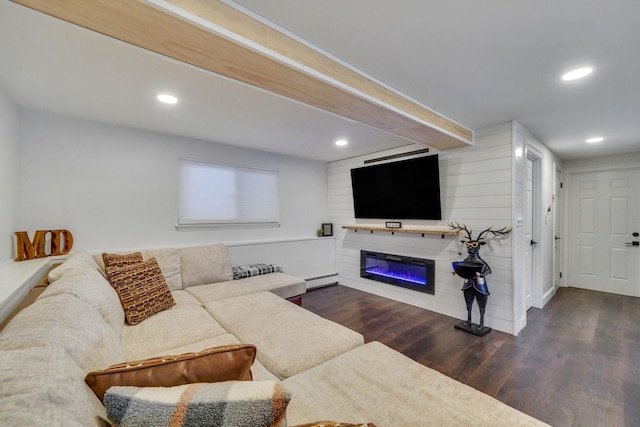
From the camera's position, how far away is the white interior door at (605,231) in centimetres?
427

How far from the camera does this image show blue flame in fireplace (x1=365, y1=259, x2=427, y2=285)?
3.87 meters

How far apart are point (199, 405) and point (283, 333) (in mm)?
1224

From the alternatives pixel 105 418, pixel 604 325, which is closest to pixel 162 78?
pixel 105 418

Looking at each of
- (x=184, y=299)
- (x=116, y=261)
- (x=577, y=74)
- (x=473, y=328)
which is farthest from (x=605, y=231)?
(x=116, y=261)

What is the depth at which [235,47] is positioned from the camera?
1.38 m

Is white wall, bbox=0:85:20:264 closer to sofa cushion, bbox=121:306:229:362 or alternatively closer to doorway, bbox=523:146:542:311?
sofa cushion, bbox=121:306:229:362

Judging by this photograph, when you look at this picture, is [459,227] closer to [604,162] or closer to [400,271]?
[400,271]

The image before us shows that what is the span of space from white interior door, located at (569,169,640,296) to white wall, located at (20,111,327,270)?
5.95m

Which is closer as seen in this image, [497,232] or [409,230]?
[497,232]

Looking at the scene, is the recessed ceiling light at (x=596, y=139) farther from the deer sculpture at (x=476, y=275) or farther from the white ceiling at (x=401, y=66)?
the deer sculpture at (x=476, y=275)

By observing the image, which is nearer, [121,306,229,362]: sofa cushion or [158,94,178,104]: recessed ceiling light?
[121,306,229,362]: sofa cushion

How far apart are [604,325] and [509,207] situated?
6.38 ft

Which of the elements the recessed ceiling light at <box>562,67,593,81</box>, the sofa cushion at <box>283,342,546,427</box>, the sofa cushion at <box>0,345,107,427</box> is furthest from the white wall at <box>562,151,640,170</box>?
the sofa cushion at <box>0,345,107,427</box>

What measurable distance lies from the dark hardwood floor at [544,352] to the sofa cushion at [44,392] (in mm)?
2473
